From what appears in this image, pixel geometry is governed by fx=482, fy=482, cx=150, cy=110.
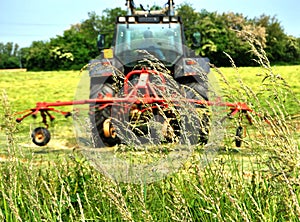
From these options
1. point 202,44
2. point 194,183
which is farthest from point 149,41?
point 202,44

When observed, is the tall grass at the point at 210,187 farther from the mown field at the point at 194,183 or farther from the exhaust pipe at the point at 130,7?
the exhaust pipe at the point at 130,7

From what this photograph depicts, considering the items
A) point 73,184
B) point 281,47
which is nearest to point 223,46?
point 281,47

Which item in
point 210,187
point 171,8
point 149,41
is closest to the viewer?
point 210,187

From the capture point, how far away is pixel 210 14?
5481cm

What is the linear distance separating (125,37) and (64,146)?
6.94ft

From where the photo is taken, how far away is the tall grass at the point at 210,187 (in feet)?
5.22

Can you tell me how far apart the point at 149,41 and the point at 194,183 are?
17.5 ft

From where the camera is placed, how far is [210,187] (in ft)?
8.33

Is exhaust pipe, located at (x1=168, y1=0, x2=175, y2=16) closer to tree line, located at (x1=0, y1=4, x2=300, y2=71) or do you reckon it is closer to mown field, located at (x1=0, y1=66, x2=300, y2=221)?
mown field, located at (x1=0, y1=66, x2=300, y2=221)

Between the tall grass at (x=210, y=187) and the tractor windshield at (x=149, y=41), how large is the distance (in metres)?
4.47

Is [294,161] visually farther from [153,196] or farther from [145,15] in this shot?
[145,15]

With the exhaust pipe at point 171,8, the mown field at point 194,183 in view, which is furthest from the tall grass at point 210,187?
the exhaust pipe at point 171,8

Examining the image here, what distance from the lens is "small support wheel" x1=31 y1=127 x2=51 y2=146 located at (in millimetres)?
7188

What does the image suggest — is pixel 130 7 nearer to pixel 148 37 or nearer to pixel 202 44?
pixel 148 37
